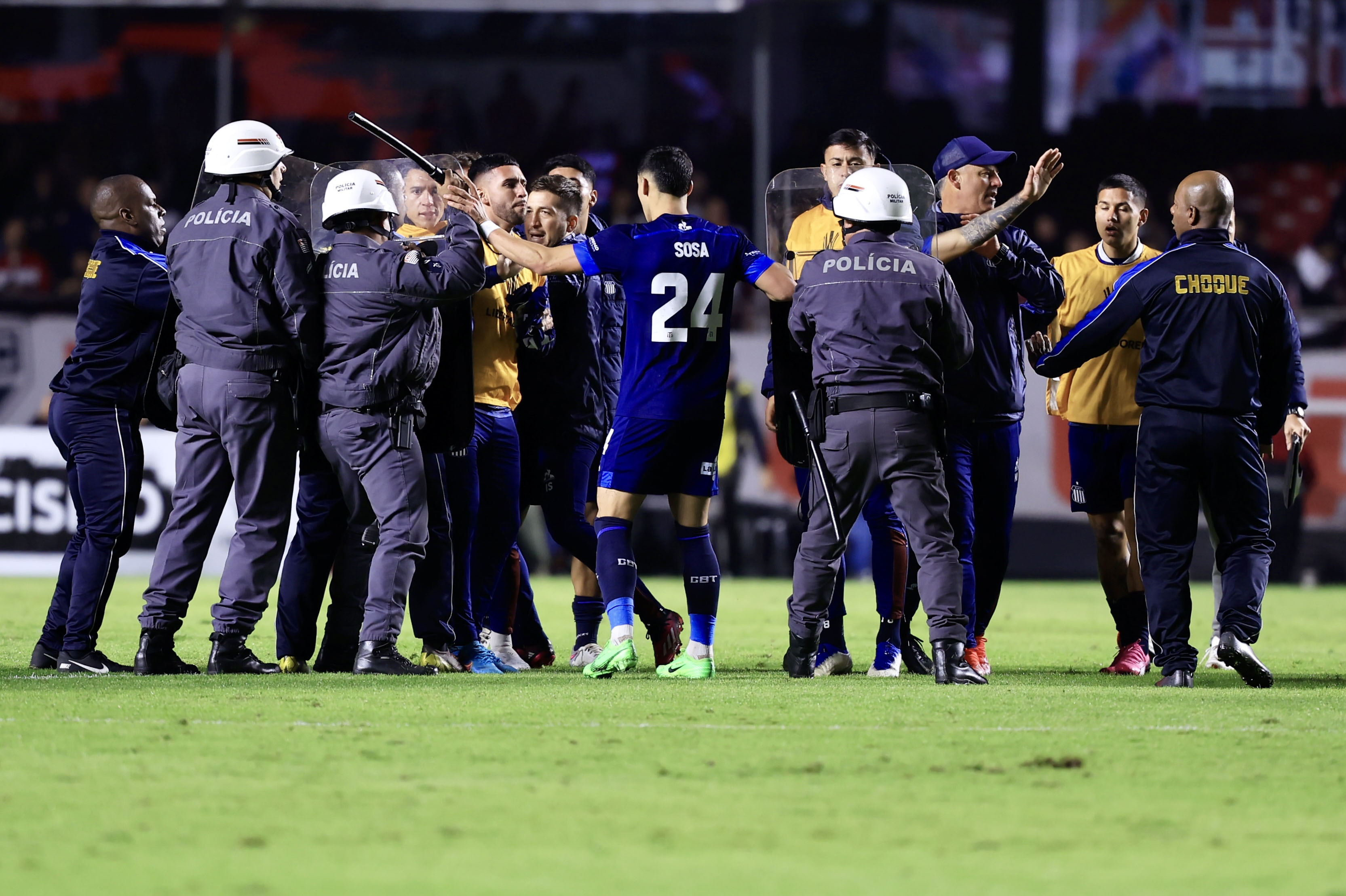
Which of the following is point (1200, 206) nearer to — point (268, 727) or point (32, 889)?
point (268, 727)

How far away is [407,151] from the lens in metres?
7.78

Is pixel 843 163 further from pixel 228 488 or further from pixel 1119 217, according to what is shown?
pixel 228 488

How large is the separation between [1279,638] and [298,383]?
6.39 metres

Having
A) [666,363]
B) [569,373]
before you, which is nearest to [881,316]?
[666,363]

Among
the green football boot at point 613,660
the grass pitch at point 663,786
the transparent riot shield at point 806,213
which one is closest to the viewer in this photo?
the grass pitch at point 663,786

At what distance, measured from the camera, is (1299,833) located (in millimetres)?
4215

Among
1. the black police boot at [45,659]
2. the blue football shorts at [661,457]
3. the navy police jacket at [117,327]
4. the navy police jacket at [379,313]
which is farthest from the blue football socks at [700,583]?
the black police boot at [45,659]

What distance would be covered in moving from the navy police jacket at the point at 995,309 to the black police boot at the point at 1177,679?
1506mm

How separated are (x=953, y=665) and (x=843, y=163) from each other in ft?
7.96

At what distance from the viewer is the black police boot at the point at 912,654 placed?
8273mm

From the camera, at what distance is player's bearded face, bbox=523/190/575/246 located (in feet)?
26.9

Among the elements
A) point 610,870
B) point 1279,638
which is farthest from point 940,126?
point 610,870

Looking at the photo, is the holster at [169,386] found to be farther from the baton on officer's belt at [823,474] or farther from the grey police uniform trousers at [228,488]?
the baton on officer's belt at [823,474]

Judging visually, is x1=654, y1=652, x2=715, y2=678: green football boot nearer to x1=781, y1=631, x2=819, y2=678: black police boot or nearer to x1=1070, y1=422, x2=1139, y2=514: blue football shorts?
x1=781, y1=631, x2=819, y2=678: black police boot
